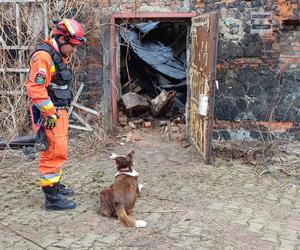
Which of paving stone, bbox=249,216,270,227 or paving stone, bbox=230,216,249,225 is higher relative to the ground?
paving stone, bbox=230,216,249,225

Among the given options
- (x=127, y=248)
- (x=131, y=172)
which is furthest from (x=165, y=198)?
(x=127, y=248)

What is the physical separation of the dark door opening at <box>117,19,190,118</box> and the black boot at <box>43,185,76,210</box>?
4652 millimetres

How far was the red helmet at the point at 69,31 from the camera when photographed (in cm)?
501

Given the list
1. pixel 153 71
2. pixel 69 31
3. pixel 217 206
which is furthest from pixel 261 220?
pixel 153 71

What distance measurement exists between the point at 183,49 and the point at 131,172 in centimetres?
830

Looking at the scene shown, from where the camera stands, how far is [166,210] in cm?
550

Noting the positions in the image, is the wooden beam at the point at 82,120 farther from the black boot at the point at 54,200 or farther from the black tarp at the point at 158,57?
the black tarp at the point at 158,57

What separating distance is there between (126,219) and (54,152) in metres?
1.10

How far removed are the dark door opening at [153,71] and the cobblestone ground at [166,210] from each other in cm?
282

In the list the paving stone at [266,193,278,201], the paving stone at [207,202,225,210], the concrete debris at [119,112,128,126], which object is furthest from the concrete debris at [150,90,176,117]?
the paving stone at [207,202,225,210]

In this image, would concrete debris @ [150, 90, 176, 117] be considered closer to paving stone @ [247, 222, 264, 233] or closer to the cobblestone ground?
the cobblestone ground

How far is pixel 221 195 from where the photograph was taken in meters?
6.11

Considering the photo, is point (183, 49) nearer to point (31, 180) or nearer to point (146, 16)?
point (146, 16)

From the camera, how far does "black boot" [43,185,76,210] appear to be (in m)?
5.33
